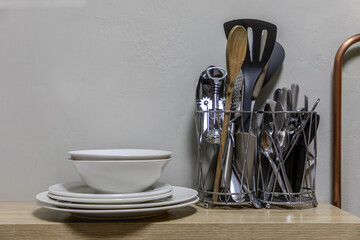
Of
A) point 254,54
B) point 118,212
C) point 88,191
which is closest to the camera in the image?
point 118,212

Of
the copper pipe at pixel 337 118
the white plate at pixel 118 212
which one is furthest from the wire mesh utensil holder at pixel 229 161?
the copper pipe at pixel 337 118

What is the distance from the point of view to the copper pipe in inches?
33.6

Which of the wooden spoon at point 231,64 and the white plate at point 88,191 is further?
the wooden spoon at point 231,64

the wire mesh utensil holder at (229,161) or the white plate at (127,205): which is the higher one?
the wire mesh utensil holder at (229,161)

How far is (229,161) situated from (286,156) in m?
0.12

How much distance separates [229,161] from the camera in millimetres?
770

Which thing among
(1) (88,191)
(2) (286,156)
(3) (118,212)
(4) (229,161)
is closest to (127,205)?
(3) (118,212)

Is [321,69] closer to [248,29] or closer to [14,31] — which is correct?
[248,29]

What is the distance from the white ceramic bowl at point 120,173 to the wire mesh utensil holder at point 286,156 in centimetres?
24

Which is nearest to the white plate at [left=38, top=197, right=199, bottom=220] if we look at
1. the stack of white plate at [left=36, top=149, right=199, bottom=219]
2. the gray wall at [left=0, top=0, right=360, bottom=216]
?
the stack of white plate at [left=36, top=149, right=199, bottom=219]

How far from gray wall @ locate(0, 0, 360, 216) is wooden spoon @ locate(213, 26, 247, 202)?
0.12 metres

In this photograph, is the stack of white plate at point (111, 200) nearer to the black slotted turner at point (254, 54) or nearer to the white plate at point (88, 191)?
the white plate at point (88, 191)

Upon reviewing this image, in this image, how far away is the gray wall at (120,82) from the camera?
858mm

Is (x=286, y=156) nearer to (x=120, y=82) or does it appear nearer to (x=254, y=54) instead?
(x=254, y=54)
